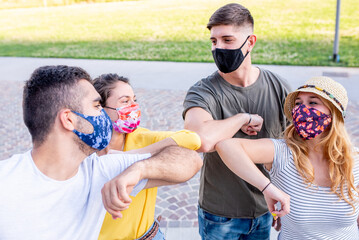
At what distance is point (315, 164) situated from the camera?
2.60 meters

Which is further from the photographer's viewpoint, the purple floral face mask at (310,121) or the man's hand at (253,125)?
the man's hand at (253,125)

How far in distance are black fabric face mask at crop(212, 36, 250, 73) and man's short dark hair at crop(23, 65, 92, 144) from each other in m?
1.20

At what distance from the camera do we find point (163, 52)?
15.2m

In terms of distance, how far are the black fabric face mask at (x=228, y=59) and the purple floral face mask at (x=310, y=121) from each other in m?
0.61

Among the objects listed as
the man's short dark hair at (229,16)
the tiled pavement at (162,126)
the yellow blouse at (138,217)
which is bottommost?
the tiled pavement at (162,126)

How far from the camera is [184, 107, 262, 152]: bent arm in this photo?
251cm

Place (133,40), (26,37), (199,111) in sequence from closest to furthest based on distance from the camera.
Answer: (199,111) → (133,40) → (26,37)

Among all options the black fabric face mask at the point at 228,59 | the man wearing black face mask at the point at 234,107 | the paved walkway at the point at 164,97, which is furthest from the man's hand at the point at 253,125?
the paved walkway at the point at 164,97

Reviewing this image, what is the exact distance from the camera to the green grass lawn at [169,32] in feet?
47.4

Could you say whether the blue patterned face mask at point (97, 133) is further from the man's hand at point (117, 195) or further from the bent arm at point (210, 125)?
the bent arm at point (210, 125)

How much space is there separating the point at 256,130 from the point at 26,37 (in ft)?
66.3

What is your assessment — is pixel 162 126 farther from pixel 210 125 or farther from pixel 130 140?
pixel 210 125

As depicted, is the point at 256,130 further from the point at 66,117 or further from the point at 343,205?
the point at 66,117

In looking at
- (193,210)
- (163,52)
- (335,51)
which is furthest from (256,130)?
(163,52)
